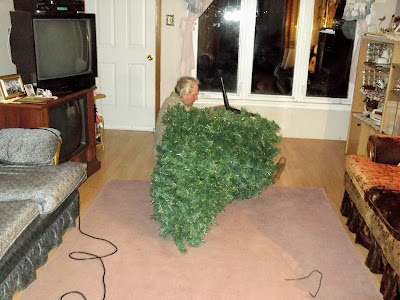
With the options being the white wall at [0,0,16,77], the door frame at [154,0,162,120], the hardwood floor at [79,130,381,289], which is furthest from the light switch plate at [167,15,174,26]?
the white wall at [0,0,16,77]

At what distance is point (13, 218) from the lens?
2.23 m

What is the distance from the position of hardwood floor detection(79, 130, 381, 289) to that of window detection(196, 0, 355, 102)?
74cm

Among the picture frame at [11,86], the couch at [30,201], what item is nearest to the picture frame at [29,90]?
the picture frame at [11,86]

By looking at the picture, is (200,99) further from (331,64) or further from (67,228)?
(67,228)

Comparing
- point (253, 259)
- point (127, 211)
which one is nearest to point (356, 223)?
point (253, 259)

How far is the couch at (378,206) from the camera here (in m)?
2.37

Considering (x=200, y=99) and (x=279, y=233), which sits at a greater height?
(x=200, y=99)

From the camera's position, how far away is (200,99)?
572cm

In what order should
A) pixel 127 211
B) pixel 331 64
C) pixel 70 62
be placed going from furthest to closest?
pixel 331 64 < pixel 70 62 < pixel 127 211

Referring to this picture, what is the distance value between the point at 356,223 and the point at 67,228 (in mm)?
2000

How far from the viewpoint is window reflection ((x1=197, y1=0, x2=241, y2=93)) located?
543 centimetres

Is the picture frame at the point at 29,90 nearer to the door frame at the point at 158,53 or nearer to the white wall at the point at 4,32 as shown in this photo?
the white wall at the point at 4,32

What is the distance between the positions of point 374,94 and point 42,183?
3.61m

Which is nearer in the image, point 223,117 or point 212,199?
point 212,199
